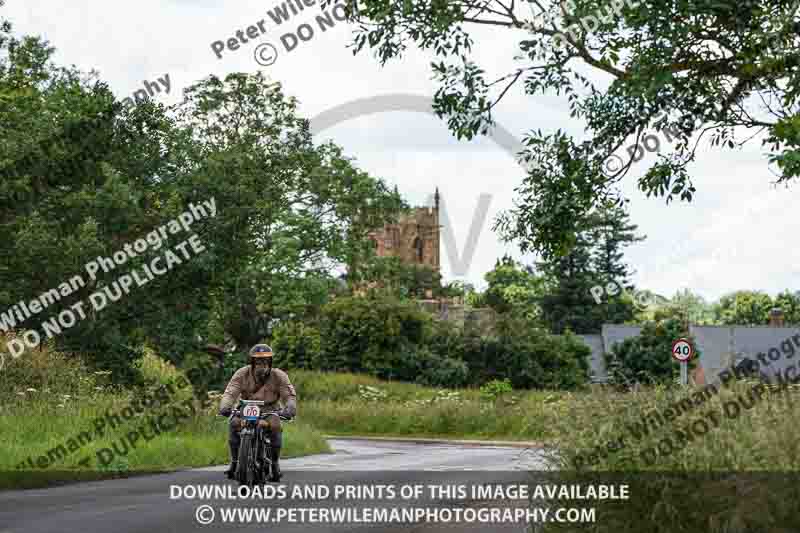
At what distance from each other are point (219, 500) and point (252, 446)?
1.51 meters

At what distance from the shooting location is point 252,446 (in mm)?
15031

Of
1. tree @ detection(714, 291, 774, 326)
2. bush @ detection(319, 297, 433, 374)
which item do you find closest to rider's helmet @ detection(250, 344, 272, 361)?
bush @ detection(319, 297, 433, 374)

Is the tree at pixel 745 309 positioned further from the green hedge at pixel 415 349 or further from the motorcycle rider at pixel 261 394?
the motorcycle rider at pixel 261 394

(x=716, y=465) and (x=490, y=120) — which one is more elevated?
(x=490, y=120)

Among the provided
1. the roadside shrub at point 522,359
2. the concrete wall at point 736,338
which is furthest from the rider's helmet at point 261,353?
the concrete wall at point 736,338

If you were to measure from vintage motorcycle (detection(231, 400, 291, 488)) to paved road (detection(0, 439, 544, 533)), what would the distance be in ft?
1.25

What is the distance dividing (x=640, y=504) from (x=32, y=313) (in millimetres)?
22506

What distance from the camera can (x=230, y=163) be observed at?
1415 inches

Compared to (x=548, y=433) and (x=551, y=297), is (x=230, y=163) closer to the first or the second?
(x=548, y=433)

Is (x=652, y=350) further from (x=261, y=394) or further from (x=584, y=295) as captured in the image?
(x=261, y=394)

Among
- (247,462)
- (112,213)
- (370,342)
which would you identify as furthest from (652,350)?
(247,462)

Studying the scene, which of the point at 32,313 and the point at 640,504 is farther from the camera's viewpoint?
the point at 32,313

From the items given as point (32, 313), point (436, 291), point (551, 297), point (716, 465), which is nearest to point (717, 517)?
point (716, 465)

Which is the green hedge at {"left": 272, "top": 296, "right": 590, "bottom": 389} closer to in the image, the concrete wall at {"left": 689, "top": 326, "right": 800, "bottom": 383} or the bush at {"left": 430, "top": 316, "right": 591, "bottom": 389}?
the bush at {"left": 430, "top": 316, "right": 591, "bottom": 389}
